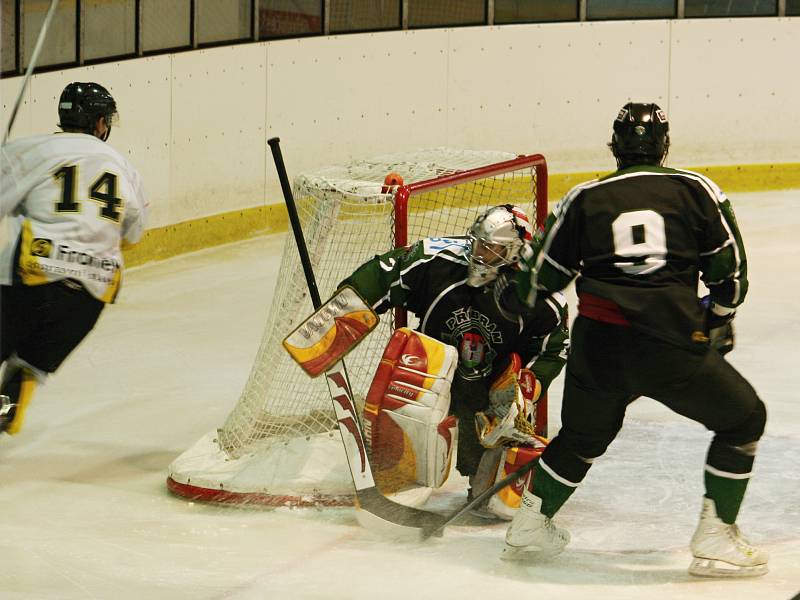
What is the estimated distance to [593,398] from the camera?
3.20m

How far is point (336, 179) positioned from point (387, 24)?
160 inches

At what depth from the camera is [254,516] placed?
12.1ft

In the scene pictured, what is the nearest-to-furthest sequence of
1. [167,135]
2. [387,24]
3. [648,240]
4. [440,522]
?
[648,240] < [440,522] < [167,135] < [387,24]

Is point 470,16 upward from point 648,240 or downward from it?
upward

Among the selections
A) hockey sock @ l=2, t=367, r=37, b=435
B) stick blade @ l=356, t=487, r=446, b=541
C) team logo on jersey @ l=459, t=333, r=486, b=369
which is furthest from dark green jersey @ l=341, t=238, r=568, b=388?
hockey sock @ l=2, t=367, r=37, b=435

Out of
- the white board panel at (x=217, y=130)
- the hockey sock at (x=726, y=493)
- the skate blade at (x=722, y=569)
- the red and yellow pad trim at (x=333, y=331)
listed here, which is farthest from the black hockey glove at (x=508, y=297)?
the white board panel at (x=217, y=130)

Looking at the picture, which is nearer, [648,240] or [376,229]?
[648,240]

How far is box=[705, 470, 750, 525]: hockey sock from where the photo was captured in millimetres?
3180

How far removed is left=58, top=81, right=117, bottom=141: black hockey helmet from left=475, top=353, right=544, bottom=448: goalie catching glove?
4.33 ft

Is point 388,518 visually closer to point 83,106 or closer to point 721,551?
point 721,551

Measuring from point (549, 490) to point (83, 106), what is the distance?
1.68m

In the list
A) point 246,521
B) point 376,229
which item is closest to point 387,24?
point 376,229

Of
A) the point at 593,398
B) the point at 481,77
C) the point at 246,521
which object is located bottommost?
the point at 246,521

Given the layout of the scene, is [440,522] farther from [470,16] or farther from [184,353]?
[470,16]
